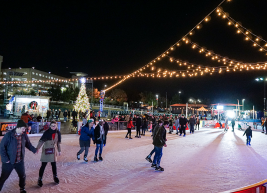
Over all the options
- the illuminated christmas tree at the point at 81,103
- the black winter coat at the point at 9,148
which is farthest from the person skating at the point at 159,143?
the illuminated christmas tree at the point at 81,103

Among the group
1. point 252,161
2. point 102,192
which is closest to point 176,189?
point 102,192

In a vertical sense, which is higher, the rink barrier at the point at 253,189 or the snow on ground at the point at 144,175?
the rink barrier at the point at 253,189

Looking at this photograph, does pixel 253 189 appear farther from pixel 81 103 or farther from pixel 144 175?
pixel 81 103

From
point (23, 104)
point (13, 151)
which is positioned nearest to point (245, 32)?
point (13, 151)

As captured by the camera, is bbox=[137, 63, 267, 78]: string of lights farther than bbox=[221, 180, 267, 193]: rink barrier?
Yes

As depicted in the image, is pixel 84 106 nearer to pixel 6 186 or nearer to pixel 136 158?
pixel 136 158

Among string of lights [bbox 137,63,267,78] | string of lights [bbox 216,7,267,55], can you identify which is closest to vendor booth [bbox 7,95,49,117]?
string of lights [bbox 137,63,267,78]

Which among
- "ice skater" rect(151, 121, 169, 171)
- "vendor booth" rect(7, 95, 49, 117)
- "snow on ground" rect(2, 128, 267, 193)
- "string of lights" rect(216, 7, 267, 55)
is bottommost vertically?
"snow on ground" rect(2, 128, 267, 193)

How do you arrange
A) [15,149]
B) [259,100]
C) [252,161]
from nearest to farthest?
1. [15,149]
2. [252,161]
3. [259,100]

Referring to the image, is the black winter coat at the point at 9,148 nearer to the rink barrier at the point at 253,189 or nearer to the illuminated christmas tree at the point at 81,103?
the rink barrier at the point at 253,189

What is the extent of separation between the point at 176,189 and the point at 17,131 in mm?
3335

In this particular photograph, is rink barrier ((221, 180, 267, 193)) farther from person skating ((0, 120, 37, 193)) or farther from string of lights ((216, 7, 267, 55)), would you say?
string of lights ((216, 7, 267, 55))

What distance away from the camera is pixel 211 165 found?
21.7ft

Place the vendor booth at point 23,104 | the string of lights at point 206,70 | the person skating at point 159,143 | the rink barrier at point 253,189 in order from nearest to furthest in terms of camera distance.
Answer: the rink barrier at point 253,189 < the person skating at point 159,143 < the string of lights at point 206,70 < the vendor booth at point 23,104
